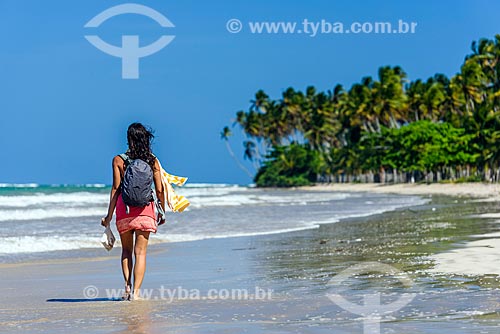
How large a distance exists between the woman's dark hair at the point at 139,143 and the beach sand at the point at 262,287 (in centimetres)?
126

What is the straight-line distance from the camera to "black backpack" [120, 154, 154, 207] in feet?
22.7

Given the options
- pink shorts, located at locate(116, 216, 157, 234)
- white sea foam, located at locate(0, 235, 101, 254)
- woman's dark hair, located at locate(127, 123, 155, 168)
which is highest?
woman's dark hair, located at locate(127, 123, 155, 168)

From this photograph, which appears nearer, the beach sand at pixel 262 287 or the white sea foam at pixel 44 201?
the beach sand at pixel 262 287

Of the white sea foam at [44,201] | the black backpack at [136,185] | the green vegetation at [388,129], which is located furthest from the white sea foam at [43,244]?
the green vegetation at [388,129]

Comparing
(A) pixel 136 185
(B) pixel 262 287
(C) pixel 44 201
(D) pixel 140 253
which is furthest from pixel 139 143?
(C) pixel 44 201

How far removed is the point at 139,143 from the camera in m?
7.06

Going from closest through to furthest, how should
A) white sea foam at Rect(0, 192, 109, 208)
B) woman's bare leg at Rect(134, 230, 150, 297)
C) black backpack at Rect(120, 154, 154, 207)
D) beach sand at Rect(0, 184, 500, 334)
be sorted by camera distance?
1. beach sand at Rect(0, 184, 500, 334)
2. black backpack at Rect(120, 154, 154, 207)
3. woman's bare leg at Rect(134, 230, 150, 297)
4. white sea foam at Rect(0, 192, 109, 208)

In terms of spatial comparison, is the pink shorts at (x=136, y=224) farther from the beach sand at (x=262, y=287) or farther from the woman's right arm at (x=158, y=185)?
the beach sand at (x=262, y=287)

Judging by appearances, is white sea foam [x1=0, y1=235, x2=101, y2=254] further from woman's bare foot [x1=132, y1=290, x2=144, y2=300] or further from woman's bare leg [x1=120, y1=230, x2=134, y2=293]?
woman's bare foot [x1=132, y1=290, x2=144, y2=300]

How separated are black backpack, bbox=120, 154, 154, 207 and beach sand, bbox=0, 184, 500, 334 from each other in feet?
2.85

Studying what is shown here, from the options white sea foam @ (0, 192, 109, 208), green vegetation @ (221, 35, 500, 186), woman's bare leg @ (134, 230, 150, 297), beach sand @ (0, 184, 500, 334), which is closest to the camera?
beach sand @ (0, 184, 500, 334)

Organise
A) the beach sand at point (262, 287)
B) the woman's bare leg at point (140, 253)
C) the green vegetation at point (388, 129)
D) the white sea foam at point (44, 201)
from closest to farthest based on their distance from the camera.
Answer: the beach sand at point (262, 287) → the woman's bare leg at point (140, 253) → the white sea foam at point (44, 201) → the green vegetation at point (388, 129)

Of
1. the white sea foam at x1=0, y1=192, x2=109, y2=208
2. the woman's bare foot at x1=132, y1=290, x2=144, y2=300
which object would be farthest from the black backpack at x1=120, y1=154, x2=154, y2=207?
the white sea foam at x1=0, y1=192, x2=109, y2=208

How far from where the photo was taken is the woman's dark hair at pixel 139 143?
7.06 meters
